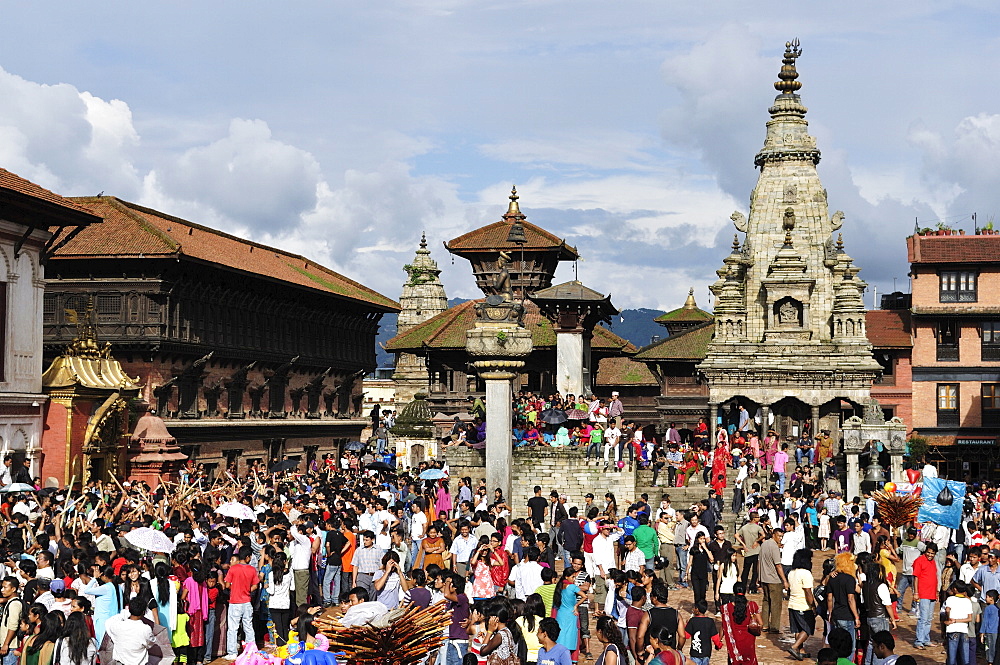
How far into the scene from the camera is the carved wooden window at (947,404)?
57.4 m

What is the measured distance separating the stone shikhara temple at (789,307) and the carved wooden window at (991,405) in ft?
25.3

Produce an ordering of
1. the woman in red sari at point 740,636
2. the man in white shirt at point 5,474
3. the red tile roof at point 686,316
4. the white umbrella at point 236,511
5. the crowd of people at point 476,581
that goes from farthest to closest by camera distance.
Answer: the red tile roof at point 686,316 → the man in white shirt at point 5,474 → the white umbrella at point 236,511 → the woman in red sari at point 740,636 → the crowd of people at point 476,581

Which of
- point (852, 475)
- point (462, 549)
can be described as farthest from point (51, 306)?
point (462, 549)

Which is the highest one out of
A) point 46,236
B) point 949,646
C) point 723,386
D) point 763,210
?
point 763,210

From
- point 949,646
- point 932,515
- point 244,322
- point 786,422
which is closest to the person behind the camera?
point 949,646

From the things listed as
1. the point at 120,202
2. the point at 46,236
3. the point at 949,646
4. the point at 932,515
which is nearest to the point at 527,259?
the point at 120,202

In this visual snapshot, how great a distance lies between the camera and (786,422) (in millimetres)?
53500

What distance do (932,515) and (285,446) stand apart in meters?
37.3

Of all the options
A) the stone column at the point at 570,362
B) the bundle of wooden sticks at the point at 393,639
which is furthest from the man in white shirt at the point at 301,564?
the stone column at the point at 570,362

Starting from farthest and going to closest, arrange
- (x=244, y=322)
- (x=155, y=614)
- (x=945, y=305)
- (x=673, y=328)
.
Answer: (x=673, y=328)
(x=945, y=305)
(x=244, y=322)
(x=155, y=614)

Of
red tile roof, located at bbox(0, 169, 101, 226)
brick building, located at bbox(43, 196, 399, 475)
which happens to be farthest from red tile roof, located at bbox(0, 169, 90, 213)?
brick building, located at bbox(43, 196, 399, 475)

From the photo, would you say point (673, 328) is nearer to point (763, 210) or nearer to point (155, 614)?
point (763, 210)

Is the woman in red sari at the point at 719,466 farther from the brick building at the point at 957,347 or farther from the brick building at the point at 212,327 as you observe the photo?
the brick building at the point at 957,347

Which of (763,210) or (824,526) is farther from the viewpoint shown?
(763,210)
